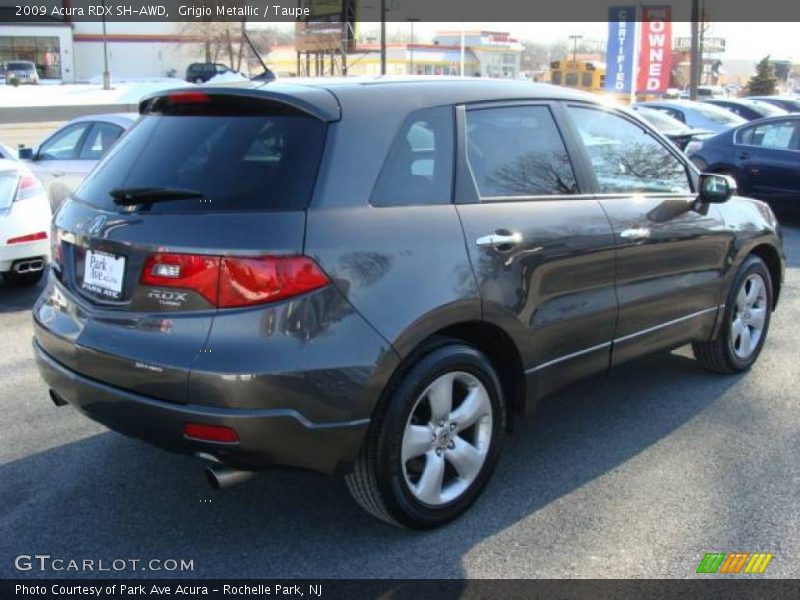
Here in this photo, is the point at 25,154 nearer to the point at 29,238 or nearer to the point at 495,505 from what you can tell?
the point at 29,238

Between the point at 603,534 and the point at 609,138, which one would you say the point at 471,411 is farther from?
the point at 609,138

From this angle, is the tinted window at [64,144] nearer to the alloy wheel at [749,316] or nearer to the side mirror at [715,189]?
the side mirror at [715,189]

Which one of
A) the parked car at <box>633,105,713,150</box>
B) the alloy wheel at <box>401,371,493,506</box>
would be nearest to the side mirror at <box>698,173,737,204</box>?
the alloy wheel at <box>401,371,493,506</box>

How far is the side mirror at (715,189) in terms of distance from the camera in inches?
179

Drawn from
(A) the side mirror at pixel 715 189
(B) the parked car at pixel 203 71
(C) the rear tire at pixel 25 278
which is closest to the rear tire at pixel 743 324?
(A) the side mirror at pixel 715 189

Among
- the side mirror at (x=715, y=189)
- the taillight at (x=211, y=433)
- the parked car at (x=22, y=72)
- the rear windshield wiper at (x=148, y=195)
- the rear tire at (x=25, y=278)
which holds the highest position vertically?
the parked car at (x=22, y=72)

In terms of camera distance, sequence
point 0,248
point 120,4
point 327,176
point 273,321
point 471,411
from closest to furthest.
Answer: point 273,321, point 327,176, point 471,411, point 0,248, point 120,4

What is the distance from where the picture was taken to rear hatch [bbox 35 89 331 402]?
9.32ft

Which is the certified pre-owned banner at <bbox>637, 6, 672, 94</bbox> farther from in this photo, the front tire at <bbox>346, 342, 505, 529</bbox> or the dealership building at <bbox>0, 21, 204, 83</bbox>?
the dealership building at <bbox>0, 21, 204, 83</bbox>

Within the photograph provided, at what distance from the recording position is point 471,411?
3414mm

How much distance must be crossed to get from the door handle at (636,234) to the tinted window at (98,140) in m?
6.68

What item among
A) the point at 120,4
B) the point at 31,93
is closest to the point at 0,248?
the point at 31,93

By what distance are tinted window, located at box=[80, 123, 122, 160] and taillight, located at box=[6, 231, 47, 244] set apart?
8.30 feet

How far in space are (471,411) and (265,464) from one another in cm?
92
